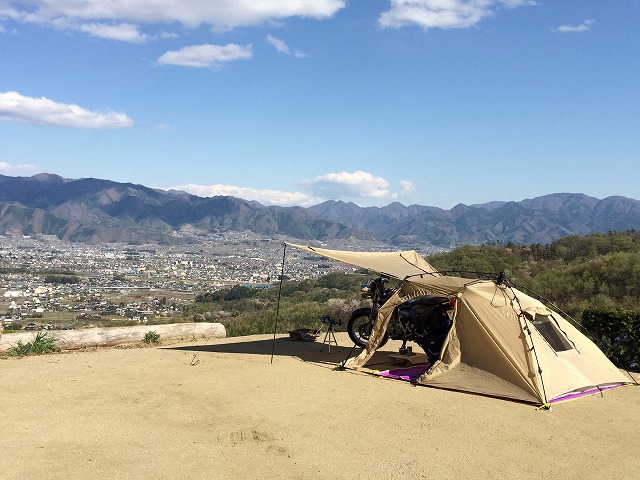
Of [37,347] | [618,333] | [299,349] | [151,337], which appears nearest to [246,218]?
[151,337]

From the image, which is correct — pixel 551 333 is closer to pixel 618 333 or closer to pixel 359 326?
pixel 618 333

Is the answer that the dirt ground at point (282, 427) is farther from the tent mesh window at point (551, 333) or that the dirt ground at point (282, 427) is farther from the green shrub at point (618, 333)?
the green shrub at point (618, 333)

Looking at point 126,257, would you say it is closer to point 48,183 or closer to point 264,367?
point 264,367

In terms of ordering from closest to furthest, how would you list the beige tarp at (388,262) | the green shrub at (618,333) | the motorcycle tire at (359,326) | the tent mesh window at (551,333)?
the tent mesh window at (551,333)
the green shrub at (618,333)
the beige tarp at (388,262)
the motorcycle tire at (359,326)

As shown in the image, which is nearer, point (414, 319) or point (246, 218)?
point (414, 319)

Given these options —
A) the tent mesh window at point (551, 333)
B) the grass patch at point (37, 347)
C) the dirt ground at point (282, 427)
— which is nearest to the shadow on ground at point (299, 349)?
the dirt ground at point (282, 427)
